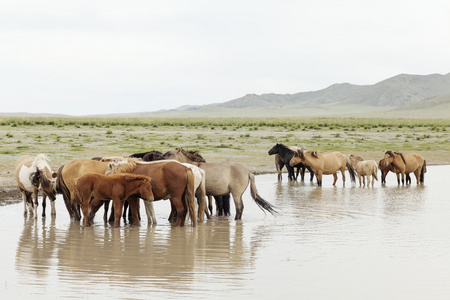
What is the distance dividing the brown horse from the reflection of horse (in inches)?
25.9

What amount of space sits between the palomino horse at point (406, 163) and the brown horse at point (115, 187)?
417 inches

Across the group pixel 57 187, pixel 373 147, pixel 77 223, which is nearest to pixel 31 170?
pixel 57 187

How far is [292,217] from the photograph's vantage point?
37.7ft

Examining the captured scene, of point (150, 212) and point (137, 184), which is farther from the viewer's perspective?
point (150, 212)

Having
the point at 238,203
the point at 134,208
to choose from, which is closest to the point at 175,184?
the point at 134,208

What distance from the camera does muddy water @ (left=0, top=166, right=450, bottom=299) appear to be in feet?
20.0

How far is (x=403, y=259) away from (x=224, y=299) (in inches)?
110

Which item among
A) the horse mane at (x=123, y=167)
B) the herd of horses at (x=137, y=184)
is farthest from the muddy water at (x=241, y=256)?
the horse mane at (x=123, y=167)

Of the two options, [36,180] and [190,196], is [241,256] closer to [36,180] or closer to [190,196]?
[190,196]

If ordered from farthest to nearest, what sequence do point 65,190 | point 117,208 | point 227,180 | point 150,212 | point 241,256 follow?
point 227,180, point 65,190, point 150,212, point 117,208, point 241,256

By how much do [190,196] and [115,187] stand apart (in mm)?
1150

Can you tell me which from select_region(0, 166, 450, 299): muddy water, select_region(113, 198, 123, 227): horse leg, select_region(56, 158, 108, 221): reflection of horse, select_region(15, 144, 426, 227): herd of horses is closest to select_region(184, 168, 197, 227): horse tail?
select_region(15, 144, 426, 227): herd of horses

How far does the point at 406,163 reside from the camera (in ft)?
61.8

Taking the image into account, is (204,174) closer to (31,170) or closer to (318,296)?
(31,170)
